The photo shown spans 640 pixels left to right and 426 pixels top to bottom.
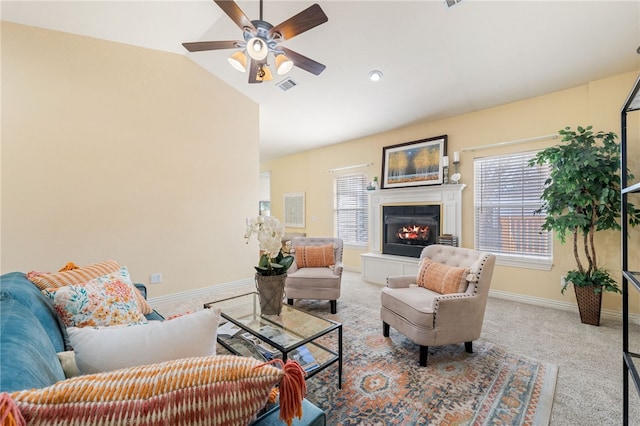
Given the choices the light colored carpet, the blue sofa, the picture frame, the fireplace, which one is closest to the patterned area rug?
the light colored carpet

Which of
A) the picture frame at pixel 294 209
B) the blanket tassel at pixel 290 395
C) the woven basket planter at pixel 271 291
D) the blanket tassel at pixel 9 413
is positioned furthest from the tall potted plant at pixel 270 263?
the picture frame at pixel 294 209

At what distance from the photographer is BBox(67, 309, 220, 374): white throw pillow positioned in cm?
77

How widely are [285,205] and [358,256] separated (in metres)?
2.40

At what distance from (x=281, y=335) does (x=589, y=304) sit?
3200mm

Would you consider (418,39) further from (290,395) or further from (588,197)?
(290,395)

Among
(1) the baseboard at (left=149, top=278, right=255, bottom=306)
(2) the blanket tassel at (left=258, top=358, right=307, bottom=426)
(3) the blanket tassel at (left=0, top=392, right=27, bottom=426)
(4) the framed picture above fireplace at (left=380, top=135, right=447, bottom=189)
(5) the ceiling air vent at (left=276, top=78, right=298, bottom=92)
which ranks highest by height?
(5) the ceiling air vent at (left=276, top=78, right=298, bottom=92)

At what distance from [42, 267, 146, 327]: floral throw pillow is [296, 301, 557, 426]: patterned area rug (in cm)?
120

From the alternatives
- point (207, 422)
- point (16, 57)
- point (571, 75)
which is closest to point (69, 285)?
point (207, 422)

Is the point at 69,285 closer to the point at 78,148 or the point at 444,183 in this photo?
the point at 78,148

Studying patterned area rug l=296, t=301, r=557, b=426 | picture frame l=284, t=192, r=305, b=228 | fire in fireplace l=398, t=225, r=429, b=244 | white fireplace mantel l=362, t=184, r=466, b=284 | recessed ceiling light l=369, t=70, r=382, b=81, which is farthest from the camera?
picture frame l=284, t=192, r=305, b=228

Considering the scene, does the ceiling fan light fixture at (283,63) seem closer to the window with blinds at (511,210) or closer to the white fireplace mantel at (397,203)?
the white fireplace mantel at (397,203)

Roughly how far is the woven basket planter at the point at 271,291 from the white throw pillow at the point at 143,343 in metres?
1.02

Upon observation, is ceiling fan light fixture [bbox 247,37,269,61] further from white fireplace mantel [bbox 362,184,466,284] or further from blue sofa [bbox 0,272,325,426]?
white fireplace mantel [bbox 362,184,466,284]

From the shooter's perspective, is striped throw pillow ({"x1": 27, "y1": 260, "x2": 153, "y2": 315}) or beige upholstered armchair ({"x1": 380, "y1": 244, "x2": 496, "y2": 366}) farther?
beige upholstered armchair ({"x1": 380, "y1": 244, "x2": 496, "y2": 366})
